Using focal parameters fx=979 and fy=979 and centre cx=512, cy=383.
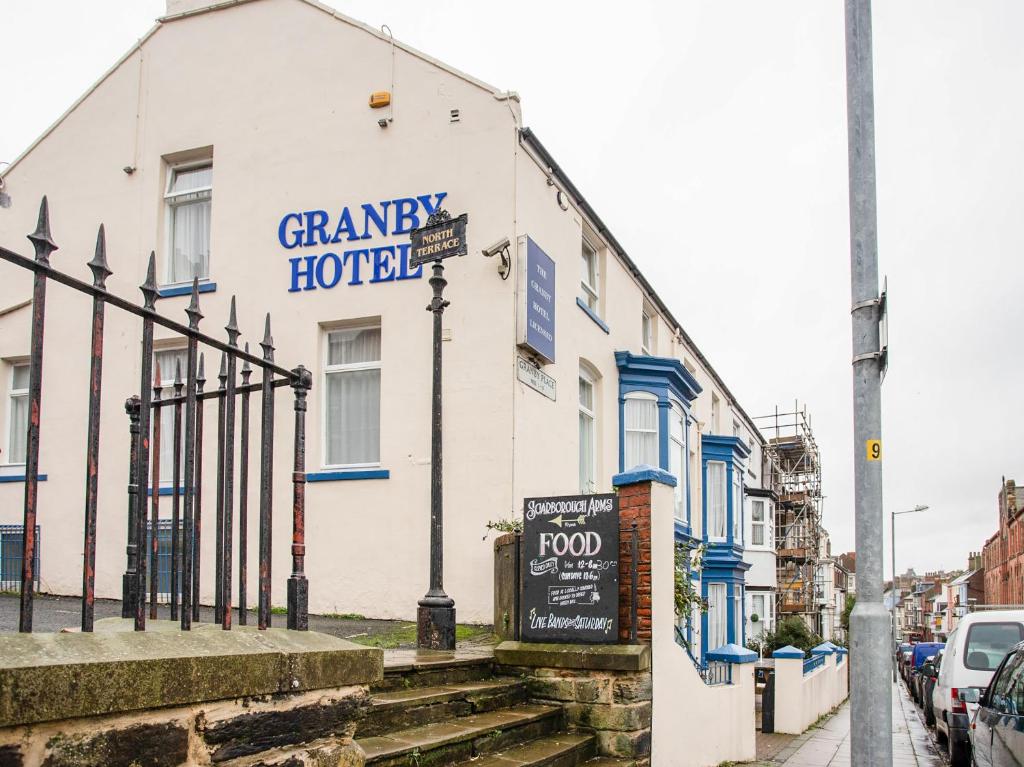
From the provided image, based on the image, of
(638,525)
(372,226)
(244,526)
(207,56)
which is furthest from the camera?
(207,56)

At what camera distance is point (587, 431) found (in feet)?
56.8

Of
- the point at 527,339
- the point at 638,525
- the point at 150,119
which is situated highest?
the point at 150,119

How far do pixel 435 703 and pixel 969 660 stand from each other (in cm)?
784

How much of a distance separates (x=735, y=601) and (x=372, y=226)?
61.9ft

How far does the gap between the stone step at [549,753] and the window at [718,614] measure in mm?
17993

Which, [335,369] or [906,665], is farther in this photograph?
[906,665]

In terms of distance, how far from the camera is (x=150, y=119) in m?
15.7

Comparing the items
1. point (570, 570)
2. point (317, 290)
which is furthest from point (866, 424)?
point (317, 290)

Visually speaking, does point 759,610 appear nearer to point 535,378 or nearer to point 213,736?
point 535,378

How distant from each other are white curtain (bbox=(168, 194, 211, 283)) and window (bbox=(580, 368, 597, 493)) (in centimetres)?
656

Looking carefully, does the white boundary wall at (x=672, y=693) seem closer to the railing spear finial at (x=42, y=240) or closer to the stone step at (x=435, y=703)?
the stone step at (x=435, y=703)

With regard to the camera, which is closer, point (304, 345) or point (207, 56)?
point (304, 345)

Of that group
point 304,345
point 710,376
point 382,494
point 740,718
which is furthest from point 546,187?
point 710,376

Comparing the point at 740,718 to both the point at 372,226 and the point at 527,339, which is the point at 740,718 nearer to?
the point at 527,339
